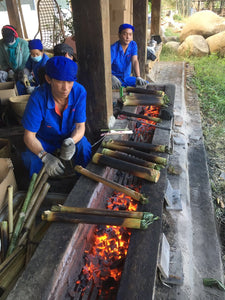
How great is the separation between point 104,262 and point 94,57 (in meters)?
2.52

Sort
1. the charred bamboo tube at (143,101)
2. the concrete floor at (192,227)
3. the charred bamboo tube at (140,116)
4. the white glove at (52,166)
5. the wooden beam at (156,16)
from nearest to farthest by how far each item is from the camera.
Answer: the concrete floor at (192,227)
the white glove at (52,166)
the charred bamboo tube at (140,116)
the charred bamboo tube at (143,101)
the wooden beam at (156,16)

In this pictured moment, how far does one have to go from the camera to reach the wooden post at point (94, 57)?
115 inches

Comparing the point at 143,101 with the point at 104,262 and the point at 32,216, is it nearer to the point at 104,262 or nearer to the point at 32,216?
the point at 32,216

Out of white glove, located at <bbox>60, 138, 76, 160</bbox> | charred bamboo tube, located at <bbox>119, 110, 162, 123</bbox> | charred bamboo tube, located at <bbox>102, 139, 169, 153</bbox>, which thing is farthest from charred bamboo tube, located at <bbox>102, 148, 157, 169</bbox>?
charred bamboo tube, located at <bbox>119, 110, 162, 123</bbox>

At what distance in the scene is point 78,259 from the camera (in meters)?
2.08

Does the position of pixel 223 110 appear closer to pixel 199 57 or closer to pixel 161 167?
pixel 161 167

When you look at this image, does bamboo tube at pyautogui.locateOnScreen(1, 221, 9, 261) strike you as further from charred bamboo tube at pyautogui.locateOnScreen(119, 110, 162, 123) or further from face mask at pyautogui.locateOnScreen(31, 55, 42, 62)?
face mask at pyautogui.locateOnScreen(31, 55, 42, 62)

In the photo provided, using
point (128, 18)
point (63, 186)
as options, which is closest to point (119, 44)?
point (128, 18)

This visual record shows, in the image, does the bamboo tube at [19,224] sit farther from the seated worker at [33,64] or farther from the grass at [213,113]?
the grass at [213,113]

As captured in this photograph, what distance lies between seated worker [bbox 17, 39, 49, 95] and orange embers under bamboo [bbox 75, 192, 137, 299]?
330 centimetres

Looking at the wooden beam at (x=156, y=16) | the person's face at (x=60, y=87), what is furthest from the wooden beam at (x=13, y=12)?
the person's face at (x=60, y=87)

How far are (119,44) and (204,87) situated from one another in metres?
3.96

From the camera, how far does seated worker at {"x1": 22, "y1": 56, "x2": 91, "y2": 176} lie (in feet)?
8.98

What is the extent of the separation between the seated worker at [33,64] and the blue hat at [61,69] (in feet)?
6.72
